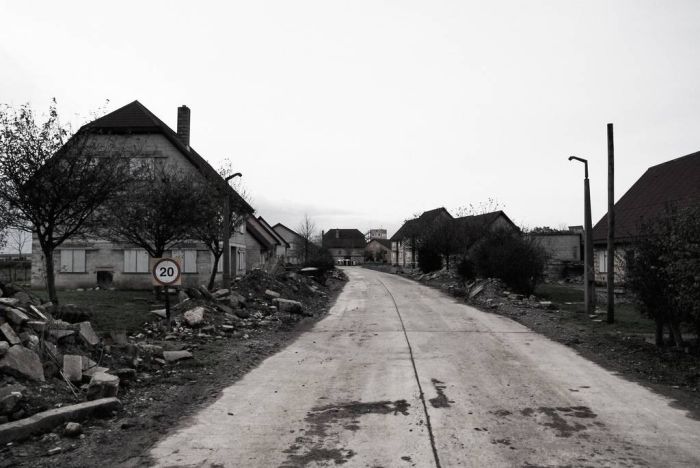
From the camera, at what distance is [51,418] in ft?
18.2

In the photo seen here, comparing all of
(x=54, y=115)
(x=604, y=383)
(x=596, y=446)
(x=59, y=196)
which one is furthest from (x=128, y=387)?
(x=54, y=115)

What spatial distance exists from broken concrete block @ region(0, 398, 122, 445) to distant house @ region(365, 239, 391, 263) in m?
97.7

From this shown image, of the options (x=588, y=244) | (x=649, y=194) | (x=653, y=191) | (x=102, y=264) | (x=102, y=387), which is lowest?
(x=102, y=387)

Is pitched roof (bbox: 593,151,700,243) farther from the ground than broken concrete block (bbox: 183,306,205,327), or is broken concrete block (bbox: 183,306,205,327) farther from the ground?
pitched roof (bbox: 593,151,700,243)

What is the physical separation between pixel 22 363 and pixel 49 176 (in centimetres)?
800

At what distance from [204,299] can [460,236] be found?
28419 mm

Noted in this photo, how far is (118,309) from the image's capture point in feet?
50.2

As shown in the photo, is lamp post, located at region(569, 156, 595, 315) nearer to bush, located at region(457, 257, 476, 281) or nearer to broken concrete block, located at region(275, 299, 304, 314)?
broken concrete block, located at region(275, 299, 304, 314)

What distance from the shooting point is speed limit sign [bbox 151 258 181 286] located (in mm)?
11523

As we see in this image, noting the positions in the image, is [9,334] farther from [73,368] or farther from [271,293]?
[271,293]

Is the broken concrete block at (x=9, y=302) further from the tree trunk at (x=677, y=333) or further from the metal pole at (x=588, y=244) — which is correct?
the metal pole at (x=588, y=244)

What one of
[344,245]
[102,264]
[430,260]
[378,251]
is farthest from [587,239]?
[344,245]

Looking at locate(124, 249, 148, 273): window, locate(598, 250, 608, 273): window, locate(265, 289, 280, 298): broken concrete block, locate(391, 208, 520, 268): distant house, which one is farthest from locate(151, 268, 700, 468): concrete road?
locate(598, 250, 608, 273): window

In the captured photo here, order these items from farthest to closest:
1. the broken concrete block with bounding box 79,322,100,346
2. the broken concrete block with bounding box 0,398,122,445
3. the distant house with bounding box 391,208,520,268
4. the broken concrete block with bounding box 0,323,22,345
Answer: the distant house with bounding box 391,208,520,268
the broken concrete block with bounding box 79,322,100,346
the broken concrete block with bounding box 0,323,22,345
the broken concrete block with bounding box 0,398,122,445
